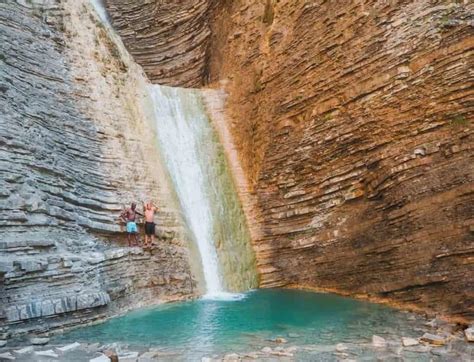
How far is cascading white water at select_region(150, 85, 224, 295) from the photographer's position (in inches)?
479

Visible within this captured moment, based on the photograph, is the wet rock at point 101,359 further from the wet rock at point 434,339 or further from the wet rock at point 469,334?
the wet rock at point 469,334

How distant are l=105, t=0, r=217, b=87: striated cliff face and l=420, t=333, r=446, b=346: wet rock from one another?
14046 mm

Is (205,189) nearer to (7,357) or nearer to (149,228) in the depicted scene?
(149,228)

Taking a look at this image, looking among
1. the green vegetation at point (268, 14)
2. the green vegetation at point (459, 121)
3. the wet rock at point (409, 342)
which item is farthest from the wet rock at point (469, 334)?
the green vegetation at point (268, 14)

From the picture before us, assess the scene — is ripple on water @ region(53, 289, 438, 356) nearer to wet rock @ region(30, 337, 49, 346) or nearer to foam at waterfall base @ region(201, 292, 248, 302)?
foam at waterfall base @ region(201, 292, 248, 302)

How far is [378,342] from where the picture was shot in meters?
6.75

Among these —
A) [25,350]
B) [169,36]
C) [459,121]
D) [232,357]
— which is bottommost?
[232,357]

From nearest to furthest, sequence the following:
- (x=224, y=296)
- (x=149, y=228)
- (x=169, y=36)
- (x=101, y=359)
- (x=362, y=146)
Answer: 1. (x=101, y=359)
2. (x=362, y=146)
3. (x=149, y=228)
4. (x=224, y=296)
5. (x=169, y=36)

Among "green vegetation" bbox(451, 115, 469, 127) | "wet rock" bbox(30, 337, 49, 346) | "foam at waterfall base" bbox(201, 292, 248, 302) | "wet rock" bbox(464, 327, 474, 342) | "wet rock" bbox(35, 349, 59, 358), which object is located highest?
"green vegetation" bbox(451, 115, 469, 127)

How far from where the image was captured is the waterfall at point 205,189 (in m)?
12.1

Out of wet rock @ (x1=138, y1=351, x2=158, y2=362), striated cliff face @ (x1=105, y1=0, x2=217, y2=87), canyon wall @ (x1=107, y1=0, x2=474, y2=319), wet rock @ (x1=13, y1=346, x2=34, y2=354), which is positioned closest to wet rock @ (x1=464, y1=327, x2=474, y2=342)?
canyon wall @ (x1=107, y1=0, x2=474, y2=319)

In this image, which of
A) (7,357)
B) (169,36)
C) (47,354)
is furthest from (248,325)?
(169,36)

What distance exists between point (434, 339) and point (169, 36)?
53.5 feet

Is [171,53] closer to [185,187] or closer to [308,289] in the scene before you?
[185,187]
